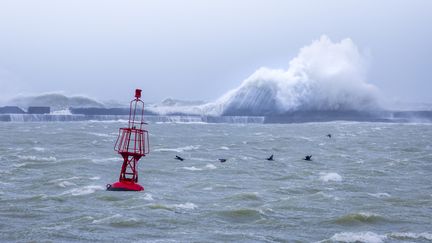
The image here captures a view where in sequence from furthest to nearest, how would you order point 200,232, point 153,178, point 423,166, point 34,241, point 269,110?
point 269,110 → point 423,166 → point 153,178 → point 200,232 → point 34,241

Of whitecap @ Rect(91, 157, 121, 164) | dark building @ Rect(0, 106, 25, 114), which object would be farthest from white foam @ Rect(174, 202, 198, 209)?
dark building @ Rect(0, 106, 25, 114)

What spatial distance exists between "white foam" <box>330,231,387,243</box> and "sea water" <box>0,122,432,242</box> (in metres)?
0.03

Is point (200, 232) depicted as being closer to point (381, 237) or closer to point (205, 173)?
point (381, 237)

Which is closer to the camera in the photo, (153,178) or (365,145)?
(153,178)

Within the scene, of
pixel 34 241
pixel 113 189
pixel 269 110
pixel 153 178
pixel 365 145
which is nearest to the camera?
pixel 34 241

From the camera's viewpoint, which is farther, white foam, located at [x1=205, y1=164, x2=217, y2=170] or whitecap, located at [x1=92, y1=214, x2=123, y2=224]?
white foam, located at [x1=205, y1=164, x2=217, y2=170]

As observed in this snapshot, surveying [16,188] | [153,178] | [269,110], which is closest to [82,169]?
[153,178]

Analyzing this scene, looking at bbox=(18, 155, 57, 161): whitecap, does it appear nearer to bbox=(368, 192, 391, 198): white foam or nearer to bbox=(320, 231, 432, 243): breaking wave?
bbox=(368, 192, 391, 198): white foam

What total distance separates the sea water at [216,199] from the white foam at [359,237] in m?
0.03

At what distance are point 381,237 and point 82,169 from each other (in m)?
17.8

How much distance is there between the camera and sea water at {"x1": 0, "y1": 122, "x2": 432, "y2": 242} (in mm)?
18781

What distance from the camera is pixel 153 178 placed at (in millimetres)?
30406

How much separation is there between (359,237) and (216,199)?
276 inches

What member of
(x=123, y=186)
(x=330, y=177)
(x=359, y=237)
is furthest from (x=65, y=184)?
(x=359, y=237)
